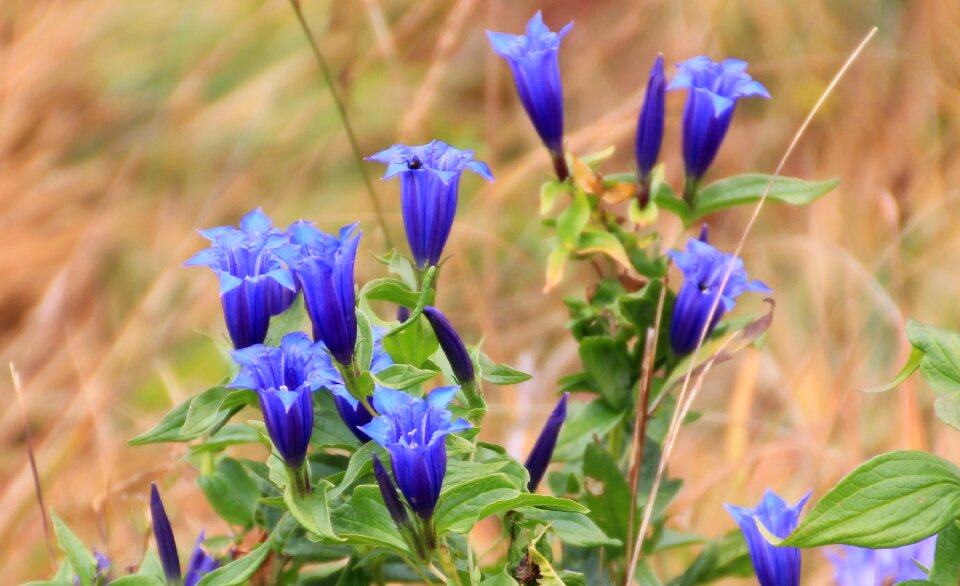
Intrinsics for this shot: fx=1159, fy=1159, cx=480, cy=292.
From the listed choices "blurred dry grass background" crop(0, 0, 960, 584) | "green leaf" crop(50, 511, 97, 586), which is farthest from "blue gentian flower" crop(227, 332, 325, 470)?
"blurred dry grass background" crop(0, 0, 960, 584)

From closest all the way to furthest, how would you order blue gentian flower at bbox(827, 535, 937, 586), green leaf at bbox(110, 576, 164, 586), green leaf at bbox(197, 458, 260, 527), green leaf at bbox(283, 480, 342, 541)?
1. green leaf at bbox(283, 480, 342, 541)
2. green leaf at bbox(110, 576, 164, 586)
3. green leaf at bbox(197, 458, 260, 527)
4. blue gentian flower at bbox(827, 535, 937, 586)

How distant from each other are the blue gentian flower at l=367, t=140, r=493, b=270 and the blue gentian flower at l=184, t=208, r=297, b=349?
118 millimetres

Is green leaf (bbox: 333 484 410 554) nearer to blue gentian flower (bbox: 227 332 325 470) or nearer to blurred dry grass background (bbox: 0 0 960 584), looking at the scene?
blue gentian flower (bbox: 227 332 325 470)

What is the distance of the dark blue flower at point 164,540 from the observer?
919mm

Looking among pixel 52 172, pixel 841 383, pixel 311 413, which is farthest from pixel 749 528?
pixel 52 172

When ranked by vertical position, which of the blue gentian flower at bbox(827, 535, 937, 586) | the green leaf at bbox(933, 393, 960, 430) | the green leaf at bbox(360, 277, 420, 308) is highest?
the green leaf at bbox(360, 277, 420, 308)

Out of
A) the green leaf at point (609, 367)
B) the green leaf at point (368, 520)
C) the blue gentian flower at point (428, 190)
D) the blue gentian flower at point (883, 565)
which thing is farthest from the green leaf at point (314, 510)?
the blue gentian flower at point (883, 565)

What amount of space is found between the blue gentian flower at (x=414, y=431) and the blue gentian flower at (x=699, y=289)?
328mm

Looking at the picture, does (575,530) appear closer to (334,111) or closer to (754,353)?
(754,353)

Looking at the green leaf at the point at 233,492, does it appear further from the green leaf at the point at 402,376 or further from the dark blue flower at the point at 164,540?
the green leaf at the point at 402,376

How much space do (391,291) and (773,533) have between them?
1.16 feet

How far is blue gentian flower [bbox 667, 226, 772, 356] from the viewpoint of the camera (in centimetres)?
103

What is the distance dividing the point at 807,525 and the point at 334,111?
7.72ft

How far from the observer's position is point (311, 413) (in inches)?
32.4
